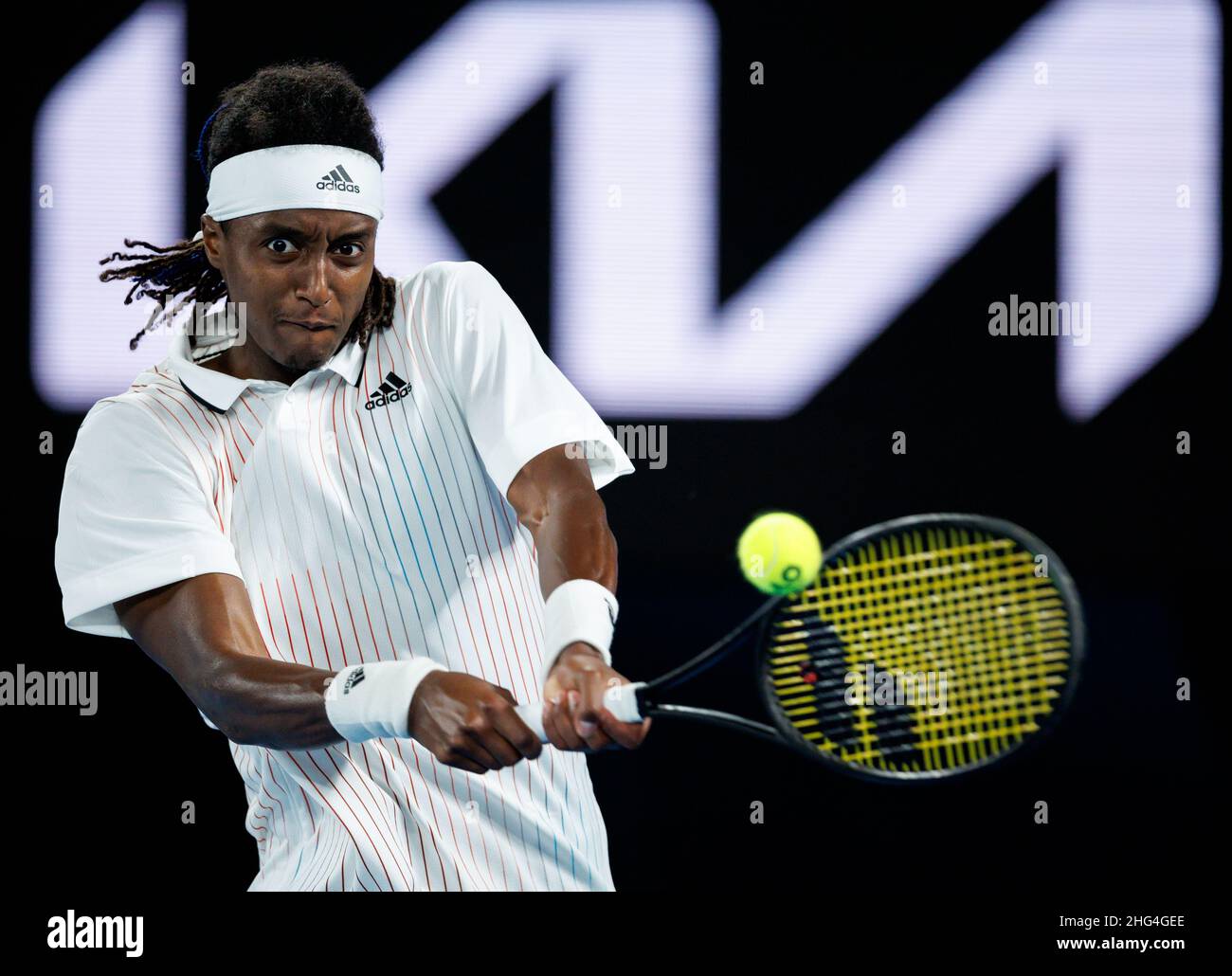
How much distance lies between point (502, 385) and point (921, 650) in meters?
0.66

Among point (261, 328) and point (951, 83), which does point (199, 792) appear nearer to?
point (261, 328)

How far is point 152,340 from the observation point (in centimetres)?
323

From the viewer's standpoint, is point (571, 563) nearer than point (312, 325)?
Yes

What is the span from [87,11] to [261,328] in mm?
1482

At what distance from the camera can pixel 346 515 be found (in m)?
2.09

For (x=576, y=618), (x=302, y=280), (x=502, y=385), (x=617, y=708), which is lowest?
(x=617, y=708)

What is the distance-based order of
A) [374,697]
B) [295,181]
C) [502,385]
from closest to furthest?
[374,697], [502,385], [295,181]

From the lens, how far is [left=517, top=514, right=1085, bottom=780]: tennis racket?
1.72 metres

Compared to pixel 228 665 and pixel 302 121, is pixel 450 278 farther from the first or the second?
pixel 228 665

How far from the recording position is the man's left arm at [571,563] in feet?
5.48

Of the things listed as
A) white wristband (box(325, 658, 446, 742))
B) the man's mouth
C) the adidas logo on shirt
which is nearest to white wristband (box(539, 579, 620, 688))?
white wristband (box(325, 658, 446, 742))

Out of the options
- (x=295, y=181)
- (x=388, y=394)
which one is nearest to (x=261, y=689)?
(x=388, y=394)
